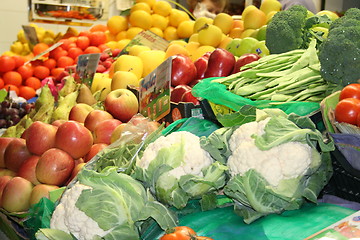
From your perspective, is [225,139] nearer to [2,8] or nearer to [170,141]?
[170,141]

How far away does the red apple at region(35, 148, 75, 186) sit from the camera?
6.96 feet

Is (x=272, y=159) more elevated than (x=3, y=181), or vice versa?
(x=272, y=159)

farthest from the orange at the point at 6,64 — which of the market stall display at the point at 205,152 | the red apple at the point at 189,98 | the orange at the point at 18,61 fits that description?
the red apple at the point at 189,98

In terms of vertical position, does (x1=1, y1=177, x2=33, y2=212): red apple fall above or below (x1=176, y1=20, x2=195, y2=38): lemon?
below

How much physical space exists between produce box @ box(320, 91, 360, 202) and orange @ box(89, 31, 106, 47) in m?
3.49

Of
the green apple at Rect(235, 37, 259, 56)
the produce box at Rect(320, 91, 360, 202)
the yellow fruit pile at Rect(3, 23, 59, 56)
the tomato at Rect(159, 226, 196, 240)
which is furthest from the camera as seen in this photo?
the yellow fruit pile at Rect(3, 23, 59, 56)

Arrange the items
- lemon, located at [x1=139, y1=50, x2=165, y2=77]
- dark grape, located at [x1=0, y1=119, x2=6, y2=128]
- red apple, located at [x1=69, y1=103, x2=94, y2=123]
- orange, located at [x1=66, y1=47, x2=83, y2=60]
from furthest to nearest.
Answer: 1. orange, located at [x1=66, y1=47, x2=83, y2=60]
2. dark grape, located at [x1=0, y1=119, x2=6, y2=128]
3. lemon, located at [x1=139, y1=50, x2=165, y2=77]
4. red apple, located at [x1=69, y1=103, x2=94, y2=123]

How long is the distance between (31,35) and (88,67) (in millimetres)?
2330

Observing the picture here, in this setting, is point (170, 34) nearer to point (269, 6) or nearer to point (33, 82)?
point (269, 6)

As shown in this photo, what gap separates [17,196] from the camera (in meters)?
2.13

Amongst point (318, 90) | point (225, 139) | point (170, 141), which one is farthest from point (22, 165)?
point (318, 90)

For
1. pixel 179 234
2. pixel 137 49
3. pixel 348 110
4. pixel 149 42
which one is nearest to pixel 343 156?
pixel 348 110

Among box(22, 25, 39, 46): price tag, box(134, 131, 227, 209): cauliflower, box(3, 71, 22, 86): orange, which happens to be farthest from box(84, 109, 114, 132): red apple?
box(22, 25, 39, 46): price tag

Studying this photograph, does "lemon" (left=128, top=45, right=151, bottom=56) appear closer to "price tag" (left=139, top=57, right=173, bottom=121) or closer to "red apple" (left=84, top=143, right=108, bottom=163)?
"price tag" (left=139, top=57, right=173, bottom=121)
